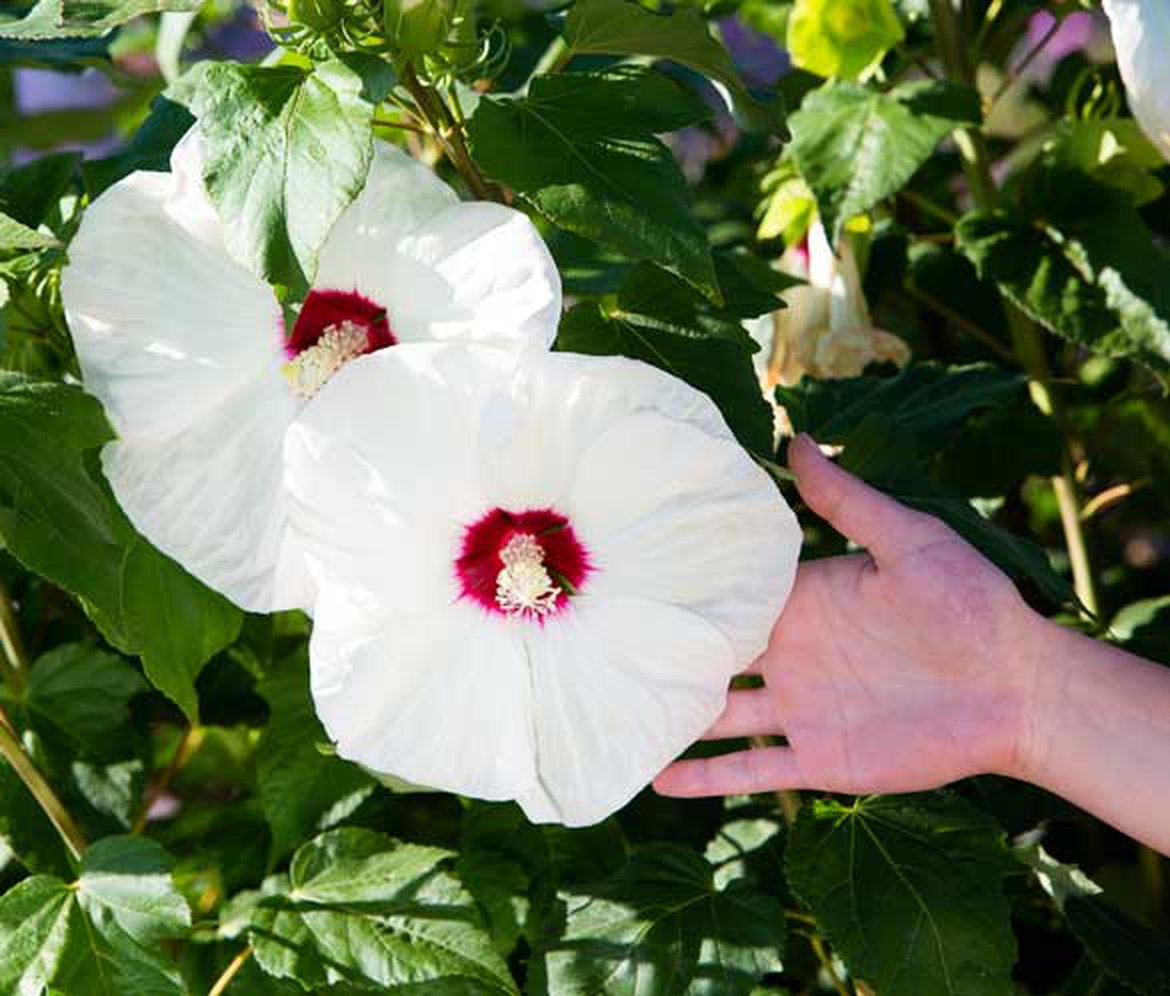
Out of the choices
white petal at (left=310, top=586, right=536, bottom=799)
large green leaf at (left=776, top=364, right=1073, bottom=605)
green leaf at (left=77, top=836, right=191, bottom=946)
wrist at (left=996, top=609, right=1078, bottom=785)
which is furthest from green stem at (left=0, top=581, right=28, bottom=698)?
wrist at (left=996, top=609, right=1078, bottom=785)

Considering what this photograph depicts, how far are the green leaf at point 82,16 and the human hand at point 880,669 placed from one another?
1.53 ft

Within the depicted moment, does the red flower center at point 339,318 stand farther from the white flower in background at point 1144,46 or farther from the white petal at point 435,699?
the white flower in background at point 1144,46

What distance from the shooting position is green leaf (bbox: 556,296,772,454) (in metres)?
1.07

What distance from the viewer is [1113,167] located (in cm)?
157

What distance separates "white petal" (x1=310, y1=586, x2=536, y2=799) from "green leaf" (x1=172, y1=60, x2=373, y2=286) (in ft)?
0.60

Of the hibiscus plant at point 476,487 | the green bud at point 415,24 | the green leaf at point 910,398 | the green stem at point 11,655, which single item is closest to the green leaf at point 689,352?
the hibiscus plant at point 476,487

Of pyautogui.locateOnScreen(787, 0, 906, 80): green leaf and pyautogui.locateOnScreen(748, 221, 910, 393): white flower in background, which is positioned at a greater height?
pyautogui.locateOnScreen(787, 0, 906, 80): green leaf

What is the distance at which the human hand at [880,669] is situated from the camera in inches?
44.4

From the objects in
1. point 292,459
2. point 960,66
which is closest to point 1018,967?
point 960,66

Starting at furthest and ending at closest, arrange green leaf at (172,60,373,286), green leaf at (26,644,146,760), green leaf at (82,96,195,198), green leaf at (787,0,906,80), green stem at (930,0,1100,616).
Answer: green stem at (930,0,1100,616) → green leaf at (787,0,906,80) → green leaf at (26,644,146,760) → green leaf at (82,96,195,198) → green leaf at (172,60,373,286)

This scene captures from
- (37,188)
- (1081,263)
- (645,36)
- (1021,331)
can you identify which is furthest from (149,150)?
(1021,331)

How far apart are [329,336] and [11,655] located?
52cm

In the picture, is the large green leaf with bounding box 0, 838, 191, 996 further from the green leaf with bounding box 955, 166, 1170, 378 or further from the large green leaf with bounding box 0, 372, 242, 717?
the green leaf with bounding box 955, 166, 1170, 378

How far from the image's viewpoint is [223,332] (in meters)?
1.03
